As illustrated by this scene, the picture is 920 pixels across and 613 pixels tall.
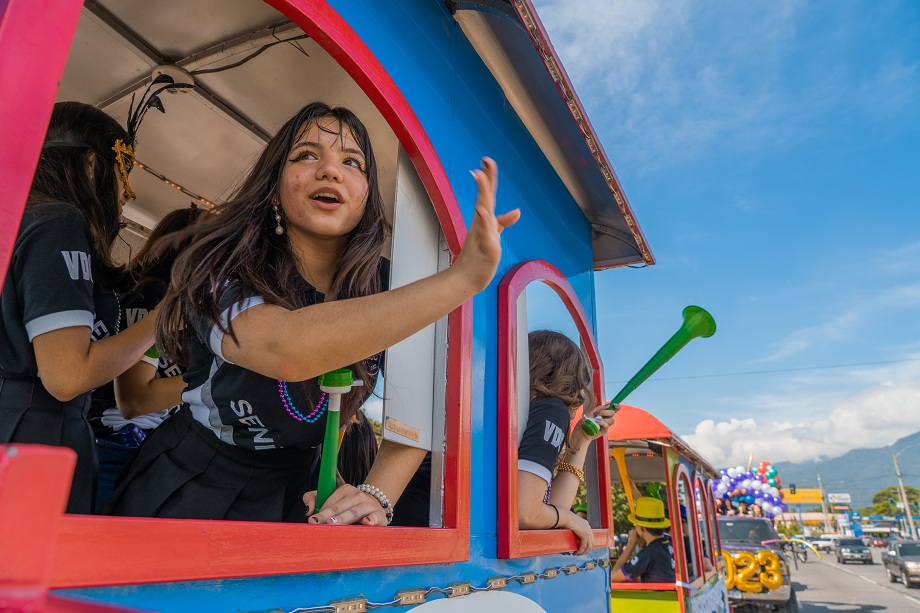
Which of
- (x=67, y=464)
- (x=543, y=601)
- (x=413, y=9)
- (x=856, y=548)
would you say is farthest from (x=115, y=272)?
(x=856, y=548)

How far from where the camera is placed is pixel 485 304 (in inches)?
96.3

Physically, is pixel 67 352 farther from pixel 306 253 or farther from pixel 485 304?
pixel 485 304

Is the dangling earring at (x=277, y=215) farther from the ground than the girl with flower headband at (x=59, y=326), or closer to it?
farther from the ground

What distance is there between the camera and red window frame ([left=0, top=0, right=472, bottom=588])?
2.58 ft

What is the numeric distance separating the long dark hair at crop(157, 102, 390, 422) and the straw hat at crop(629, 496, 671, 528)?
6532 mm

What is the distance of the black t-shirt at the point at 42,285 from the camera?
3.75ft

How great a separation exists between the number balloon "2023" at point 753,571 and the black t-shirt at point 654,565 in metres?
5.35

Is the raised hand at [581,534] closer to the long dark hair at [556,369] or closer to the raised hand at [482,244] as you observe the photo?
the long dark hair at [556,369]

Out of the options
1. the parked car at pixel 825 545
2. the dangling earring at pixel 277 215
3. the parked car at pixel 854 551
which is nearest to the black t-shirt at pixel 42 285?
the dangling earring at pixel 277 215

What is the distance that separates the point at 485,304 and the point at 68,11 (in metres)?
1.76

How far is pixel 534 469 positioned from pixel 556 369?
0.67 metres

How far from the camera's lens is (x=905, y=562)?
68.2 feet

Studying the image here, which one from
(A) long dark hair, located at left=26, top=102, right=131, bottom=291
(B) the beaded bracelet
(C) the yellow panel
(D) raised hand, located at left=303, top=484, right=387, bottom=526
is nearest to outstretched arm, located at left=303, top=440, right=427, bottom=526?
(D) raised hand, located at left=303, top=484, right=387, bottom=526

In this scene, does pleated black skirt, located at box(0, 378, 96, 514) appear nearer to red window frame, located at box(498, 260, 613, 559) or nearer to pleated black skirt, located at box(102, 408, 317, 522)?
pleated black skirt, located at box(102, 408, 317, 522)
